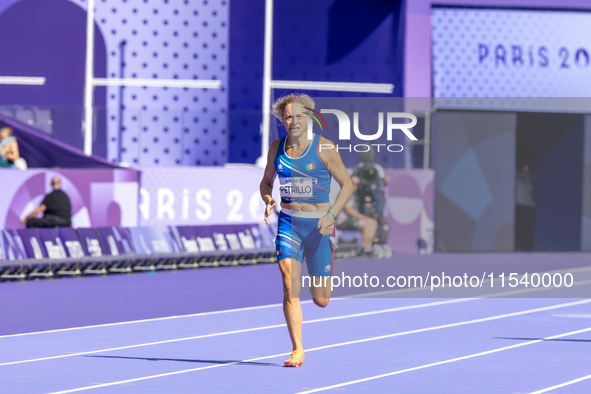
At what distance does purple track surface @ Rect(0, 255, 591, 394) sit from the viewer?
24.8 feet

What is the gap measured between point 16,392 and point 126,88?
63.2 feet

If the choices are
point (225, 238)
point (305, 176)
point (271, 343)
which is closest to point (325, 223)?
point (305, 176)

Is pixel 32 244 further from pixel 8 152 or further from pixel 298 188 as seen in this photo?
pixel 298 188

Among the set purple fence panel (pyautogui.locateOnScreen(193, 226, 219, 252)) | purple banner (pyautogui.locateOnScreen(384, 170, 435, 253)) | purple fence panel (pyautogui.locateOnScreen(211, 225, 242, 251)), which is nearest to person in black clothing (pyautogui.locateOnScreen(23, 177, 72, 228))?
purple fence panel (pyautogui.locateOnScreen(193, 226, 219, 252))

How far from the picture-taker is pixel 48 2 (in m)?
25.7

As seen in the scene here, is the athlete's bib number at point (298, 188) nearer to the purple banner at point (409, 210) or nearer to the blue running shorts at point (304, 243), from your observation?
the blue running shorts at point (304, 243)

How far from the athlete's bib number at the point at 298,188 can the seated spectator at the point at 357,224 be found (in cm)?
1548

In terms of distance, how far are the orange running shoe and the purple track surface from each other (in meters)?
0.06

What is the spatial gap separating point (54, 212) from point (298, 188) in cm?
1120

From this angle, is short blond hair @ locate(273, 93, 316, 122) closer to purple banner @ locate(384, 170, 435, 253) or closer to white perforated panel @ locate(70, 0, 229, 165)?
white perforated panel @ locate(70, 0, 229, 165)

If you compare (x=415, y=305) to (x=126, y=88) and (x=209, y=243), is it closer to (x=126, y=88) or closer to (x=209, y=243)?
(x=209, y=243)

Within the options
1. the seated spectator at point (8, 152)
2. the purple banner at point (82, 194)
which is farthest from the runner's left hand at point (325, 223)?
the seated spectator at point (8, 152)

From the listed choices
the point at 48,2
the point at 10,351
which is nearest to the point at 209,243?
the point at 48,2

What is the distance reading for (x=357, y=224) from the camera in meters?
23.8
